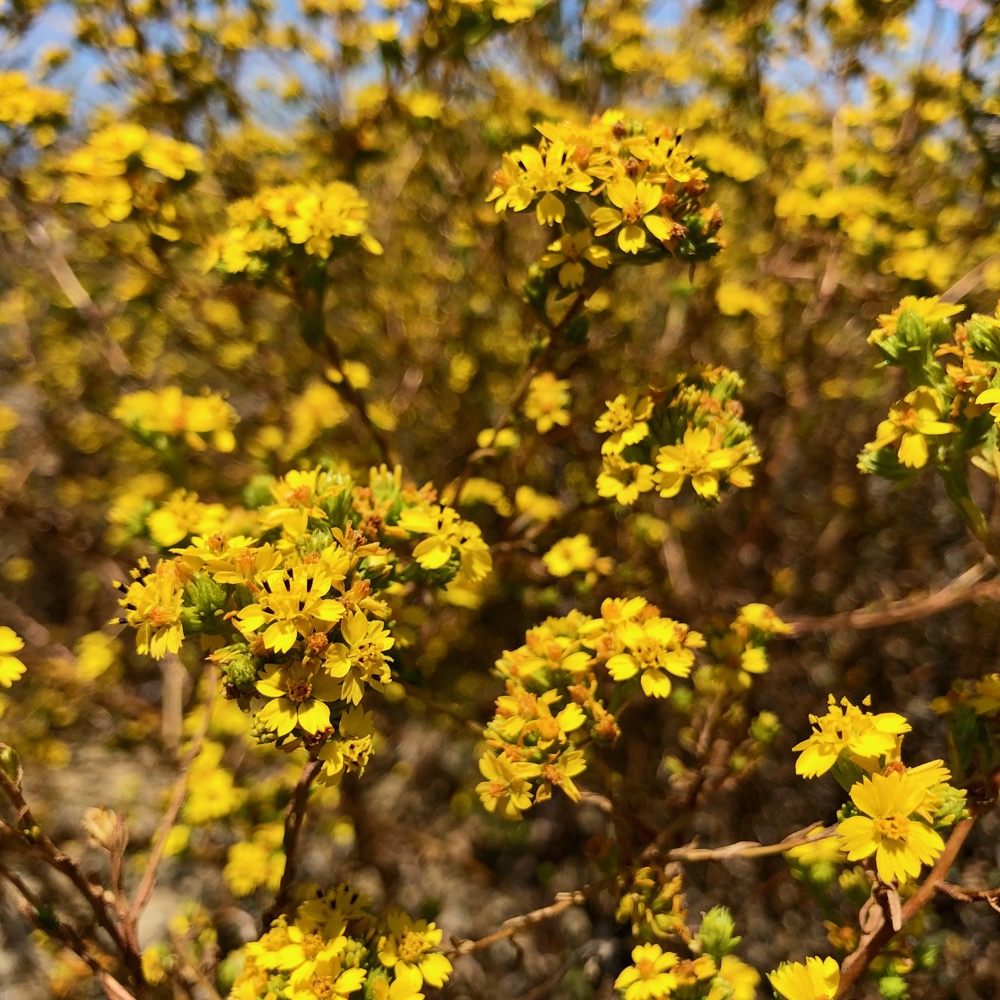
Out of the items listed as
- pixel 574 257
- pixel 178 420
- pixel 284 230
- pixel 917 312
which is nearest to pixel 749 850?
pixel 917 312

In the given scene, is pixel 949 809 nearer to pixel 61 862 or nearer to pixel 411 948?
pixel 411 948

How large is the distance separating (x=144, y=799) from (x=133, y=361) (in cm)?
244

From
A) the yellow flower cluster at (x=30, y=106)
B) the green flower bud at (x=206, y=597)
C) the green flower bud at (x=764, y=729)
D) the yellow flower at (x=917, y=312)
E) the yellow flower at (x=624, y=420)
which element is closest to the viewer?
the green flower bud at (x=206, y=597)

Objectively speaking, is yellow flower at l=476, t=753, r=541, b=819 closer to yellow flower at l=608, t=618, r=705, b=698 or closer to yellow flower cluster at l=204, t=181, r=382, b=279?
yellow flower at l=608, t=618, r=705, b=698

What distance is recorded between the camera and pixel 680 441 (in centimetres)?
157

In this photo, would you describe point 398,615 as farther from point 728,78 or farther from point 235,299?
point 728,78

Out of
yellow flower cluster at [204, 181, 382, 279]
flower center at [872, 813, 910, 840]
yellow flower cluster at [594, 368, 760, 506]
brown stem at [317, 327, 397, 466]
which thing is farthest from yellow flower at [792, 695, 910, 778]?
yellow flower cluster at [204, 181, 382, 279]

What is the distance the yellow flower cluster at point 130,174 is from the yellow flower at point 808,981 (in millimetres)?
2345

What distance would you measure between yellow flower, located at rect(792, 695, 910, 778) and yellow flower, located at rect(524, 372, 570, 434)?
989mm

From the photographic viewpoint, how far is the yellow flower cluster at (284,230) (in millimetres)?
1671

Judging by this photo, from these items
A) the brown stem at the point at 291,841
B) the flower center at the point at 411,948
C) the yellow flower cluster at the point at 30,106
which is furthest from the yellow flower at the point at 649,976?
the yellow flower cluster at the point at 30,106

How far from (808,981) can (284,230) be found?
6.24 feet

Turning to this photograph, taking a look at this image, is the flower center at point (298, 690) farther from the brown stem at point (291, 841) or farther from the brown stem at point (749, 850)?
the brown stem at point (749, 850)

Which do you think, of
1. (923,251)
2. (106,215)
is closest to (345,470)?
(106,215)
